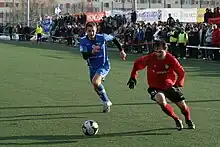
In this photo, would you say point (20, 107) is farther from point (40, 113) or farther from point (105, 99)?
point (105, 99)

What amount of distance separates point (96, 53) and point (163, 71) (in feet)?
7.82

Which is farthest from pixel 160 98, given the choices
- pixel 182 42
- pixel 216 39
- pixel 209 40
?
pixel 182 42

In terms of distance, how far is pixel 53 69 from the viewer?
20.8 meters

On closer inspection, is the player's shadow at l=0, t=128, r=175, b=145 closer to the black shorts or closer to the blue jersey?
the black shorts

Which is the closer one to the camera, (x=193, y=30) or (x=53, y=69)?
(x=53, y=69)

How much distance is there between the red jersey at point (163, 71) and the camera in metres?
8.84

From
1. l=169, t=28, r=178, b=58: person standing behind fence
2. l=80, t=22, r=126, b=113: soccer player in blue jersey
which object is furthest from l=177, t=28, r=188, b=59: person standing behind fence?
l=80, t=22, r=126, b=113: soccer player in blue jersey

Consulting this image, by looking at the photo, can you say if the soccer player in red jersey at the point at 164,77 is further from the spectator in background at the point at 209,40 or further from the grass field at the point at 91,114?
the spectator in background at the point at 209,40

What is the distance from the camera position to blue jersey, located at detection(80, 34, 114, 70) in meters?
10.7

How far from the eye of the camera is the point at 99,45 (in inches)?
427

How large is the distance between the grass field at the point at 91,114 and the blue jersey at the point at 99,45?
0.99 meters

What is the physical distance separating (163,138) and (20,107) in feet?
13.7

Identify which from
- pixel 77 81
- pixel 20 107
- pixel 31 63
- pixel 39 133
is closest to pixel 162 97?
pixel 39 133

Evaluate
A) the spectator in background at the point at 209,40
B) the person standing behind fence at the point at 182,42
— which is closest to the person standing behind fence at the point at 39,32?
the person standing behind fence at the point at 182,42
